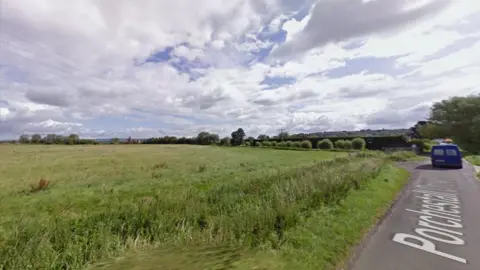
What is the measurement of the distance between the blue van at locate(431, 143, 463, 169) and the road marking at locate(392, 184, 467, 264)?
1517cm

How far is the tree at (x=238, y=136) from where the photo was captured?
336ft

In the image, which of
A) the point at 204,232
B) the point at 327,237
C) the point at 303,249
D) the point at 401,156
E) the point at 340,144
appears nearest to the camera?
the point at 303,249

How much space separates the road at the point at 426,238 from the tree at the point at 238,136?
90.9 meters

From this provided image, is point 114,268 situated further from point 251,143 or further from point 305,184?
point 251,143

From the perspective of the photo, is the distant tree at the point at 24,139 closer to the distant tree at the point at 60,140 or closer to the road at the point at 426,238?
the distant tree at the point at 60,140

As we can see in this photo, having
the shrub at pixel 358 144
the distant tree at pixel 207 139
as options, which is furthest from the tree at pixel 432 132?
the distant tree at pixel 207 139

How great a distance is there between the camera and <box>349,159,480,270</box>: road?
5434 millimetres

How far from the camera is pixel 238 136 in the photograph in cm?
10569

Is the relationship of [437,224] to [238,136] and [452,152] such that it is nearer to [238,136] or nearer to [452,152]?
[452,152]

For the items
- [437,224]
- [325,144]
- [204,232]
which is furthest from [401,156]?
[204,232]

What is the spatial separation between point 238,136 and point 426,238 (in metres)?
99.0

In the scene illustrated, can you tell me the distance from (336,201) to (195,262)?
7.44m

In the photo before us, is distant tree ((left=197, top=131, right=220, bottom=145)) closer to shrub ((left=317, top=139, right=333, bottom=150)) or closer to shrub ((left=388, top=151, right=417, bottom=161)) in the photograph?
shrub ((left=317, top=139, right=333, bottom=150))

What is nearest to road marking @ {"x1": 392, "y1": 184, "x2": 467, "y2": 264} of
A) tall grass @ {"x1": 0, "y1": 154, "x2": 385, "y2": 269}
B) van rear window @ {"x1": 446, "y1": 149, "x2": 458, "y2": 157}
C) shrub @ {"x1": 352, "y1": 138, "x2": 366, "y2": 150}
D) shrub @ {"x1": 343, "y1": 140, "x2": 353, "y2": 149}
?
tall grass @ {"x1": 0, "y1": 154, "x2": 385, "y2": 269}
